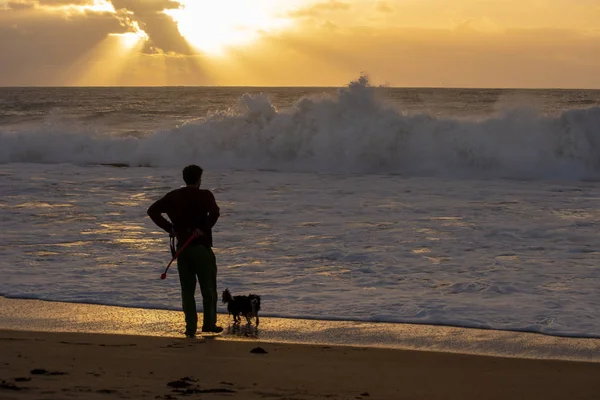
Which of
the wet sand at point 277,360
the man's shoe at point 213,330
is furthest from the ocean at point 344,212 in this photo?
the man's shoe at point 213,330

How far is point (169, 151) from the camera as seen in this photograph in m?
28.3

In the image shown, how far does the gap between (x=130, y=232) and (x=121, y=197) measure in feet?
14.7

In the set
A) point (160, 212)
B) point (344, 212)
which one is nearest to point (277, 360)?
point (160, 212)

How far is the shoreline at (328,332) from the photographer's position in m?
6.52

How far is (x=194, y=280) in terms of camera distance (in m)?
6.85

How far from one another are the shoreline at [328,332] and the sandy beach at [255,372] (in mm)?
237

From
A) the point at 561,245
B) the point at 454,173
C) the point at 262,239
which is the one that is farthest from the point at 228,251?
the point at 454,173

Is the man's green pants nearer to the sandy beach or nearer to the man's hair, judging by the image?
the sandy beach

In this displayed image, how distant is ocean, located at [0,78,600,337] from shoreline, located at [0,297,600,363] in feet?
0.81

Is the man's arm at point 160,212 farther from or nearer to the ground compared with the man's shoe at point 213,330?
farther from the ground

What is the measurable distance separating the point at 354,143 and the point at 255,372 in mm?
20458

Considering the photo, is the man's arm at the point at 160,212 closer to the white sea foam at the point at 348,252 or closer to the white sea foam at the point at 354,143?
the white sea foam at the point at 348,252

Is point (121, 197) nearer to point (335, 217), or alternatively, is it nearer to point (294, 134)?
point (335, 217)

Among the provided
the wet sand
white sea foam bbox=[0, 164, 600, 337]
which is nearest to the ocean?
white sea foam bbox=[0, 164, 600, 337]
